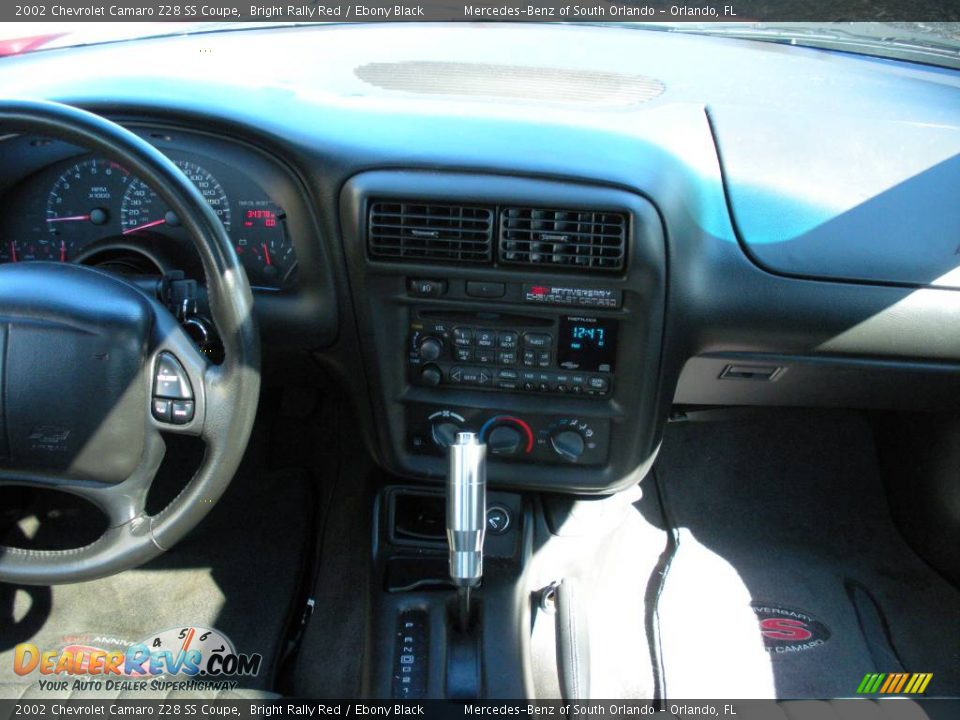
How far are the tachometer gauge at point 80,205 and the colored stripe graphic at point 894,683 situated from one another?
1942 millimetres

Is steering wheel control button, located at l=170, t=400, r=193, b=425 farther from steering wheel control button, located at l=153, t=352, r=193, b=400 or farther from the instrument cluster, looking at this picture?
the instrument cluster

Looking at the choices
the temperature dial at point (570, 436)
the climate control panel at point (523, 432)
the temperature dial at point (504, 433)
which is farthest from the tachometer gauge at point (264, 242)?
the temperature dial at point (570, 436)

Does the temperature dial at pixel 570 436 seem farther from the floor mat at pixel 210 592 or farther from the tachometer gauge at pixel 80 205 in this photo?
the tachometer gauge at pixel 80 205

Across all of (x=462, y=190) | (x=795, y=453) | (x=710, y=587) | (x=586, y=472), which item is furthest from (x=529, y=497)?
(x=795, y=453)

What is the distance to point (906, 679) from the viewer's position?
1.93 meters

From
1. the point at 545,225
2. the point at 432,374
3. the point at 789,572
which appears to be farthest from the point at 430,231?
the point at 789,572

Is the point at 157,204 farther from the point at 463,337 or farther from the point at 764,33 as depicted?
the point at 764,33

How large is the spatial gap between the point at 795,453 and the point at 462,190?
1454 millimetres

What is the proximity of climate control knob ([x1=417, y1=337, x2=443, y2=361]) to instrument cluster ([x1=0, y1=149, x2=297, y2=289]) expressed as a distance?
294 millimetres

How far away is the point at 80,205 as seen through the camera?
161cm

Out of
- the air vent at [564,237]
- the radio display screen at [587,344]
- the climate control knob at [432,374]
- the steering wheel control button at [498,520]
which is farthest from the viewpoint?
the steering wheel control button at [498,520]

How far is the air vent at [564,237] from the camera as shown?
1421 mm

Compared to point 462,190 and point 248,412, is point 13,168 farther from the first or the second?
point 462,190

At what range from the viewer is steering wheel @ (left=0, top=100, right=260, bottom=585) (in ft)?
4.06
